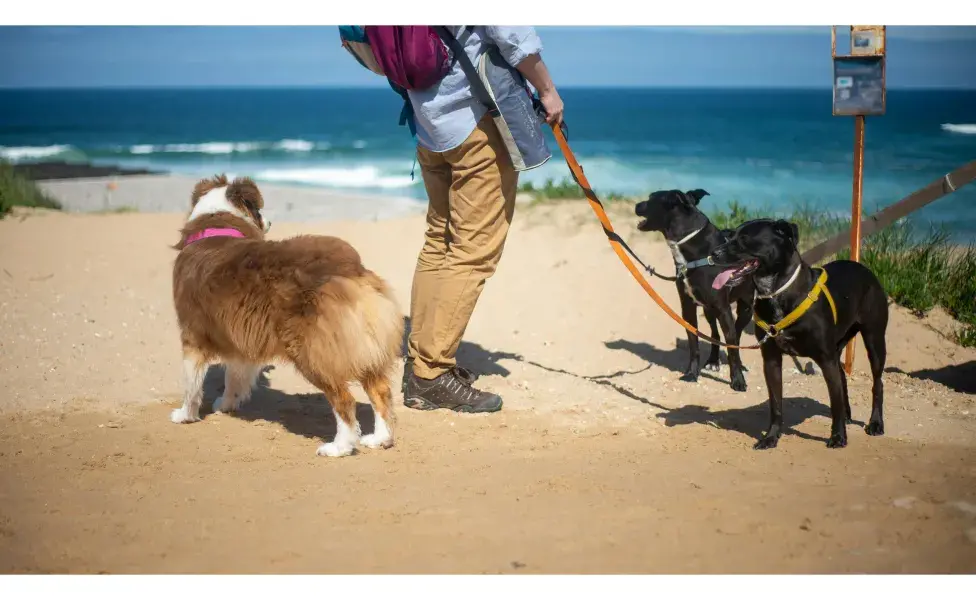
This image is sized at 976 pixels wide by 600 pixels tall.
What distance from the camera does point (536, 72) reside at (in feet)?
15.1

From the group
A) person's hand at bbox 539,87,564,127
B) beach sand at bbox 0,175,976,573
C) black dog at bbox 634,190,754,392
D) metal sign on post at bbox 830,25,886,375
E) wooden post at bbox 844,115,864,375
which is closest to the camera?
beach sand at bbox 0,175,976,573

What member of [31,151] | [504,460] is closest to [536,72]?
[504,460]

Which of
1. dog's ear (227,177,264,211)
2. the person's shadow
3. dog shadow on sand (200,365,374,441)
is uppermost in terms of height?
dog's ear (227,177,264,211)

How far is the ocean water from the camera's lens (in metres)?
20.4

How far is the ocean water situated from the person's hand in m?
5.18

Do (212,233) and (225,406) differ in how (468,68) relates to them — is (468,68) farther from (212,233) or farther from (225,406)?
(225,406)

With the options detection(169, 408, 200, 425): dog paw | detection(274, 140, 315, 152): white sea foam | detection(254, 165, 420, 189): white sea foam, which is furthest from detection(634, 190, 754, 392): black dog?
detection(274, 140, 315, 152): white sea foam

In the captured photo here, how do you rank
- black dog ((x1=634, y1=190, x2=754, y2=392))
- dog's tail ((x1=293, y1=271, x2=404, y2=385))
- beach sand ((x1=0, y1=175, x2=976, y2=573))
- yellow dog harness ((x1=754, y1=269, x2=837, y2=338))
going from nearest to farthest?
beach sand ((x1=0, y1=175, x2=976, y2=573)) → dog's tail ((x1=293, y1=271, x2=404, y2=385)) → yellow dog harness ((x1=754, y1=269, x2=837, y2=338)) → black dog ((x1=634, y1=190, x2=754, y2=392))

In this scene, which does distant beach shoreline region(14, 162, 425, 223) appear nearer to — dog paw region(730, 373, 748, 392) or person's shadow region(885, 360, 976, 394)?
dog paw region(730, 373, 748, 392)

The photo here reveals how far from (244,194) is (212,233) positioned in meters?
0.38
